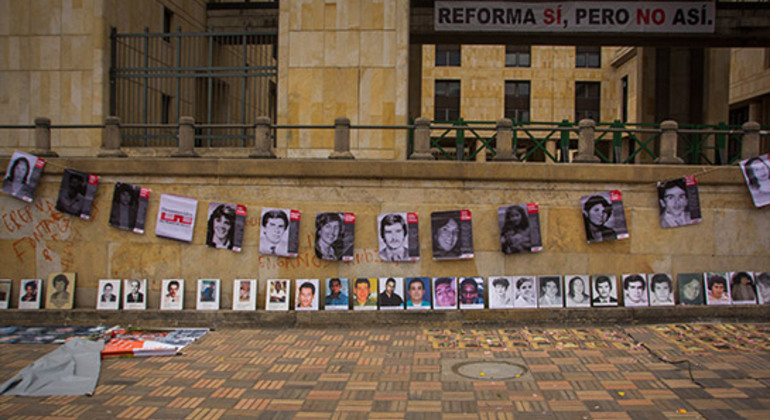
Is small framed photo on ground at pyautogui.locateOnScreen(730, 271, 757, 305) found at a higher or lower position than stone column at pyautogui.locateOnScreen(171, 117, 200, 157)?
lower

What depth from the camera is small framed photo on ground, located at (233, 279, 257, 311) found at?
37.9 feet

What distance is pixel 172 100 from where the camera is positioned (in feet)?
65.4

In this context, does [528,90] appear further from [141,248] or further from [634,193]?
[141,248]

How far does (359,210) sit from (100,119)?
333 inches

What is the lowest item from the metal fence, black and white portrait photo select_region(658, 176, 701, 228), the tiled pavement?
the tiled pavement

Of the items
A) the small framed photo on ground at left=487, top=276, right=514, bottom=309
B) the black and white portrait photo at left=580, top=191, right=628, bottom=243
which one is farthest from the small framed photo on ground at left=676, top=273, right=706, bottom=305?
the small framed photo on ground at left=487, top=276, right=514, bottom=309

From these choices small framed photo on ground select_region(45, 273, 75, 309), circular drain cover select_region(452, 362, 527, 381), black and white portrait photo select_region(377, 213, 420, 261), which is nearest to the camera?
circular drain cover select_region(452, 362, 527, 381)

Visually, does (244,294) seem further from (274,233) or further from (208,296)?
(274,233)

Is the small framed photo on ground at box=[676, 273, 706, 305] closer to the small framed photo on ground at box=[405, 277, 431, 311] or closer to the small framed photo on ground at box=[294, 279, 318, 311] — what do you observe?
the small framed photo on ground at box=[405, 277, 431, 311]

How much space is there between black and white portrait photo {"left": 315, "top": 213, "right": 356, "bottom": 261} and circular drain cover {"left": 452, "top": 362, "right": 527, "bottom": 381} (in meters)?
3.68

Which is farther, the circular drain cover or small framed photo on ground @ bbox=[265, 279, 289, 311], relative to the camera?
small framed photo on ground @ bbox=[265, 279, 289, 311]

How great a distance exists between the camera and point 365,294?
1154 cm

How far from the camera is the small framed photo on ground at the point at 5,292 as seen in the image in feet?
39.0

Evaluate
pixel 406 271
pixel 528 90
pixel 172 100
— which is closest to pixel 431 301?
pixel 406 271
